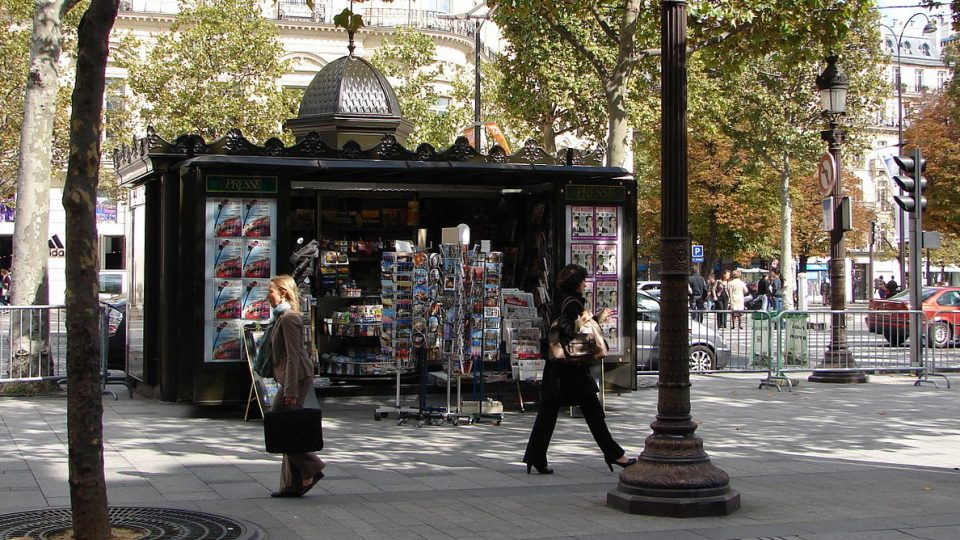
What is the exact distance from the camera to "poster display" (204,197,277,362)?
12195 millimetres

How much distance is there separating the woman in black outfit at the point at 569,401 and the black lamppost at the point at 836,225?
29.9 feet

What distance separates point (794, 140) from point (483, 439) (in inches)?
1244

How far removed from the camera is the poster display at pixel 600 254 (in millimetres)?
13352

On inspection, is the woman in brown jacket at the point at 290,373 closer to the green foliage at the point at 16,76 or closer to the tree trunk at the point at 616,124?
the tree trunk at the point at 616,124

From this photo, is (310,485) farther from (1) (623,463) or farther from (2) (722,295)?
(2) (722,295)

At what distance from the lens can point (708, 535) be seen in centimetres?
714

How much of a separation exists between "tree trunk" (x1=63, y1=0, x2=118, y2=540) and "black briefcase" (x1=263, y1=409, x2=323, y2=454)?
165 centimetres

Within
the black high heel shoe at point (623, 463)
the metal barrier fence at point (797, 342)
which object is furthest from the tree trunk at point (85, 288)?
the metal barrier fence at point (797, 342)

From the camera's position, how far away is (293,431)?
7.99 meters

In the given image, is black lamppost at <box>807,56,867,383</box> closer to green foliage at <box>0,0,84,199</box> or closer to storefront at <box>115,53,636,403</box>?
storefront at <box>115,53,636,403</box>

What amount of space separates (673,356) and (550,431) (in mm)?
1755

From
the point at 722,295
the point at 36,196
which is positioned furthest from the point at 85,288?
the point at 722,295

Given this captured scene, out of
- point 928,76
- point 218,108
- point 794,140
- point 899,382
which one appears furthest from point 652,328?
point 928,76

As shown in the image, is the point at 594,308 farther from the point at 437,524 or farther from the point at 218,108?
the point at 218,108
